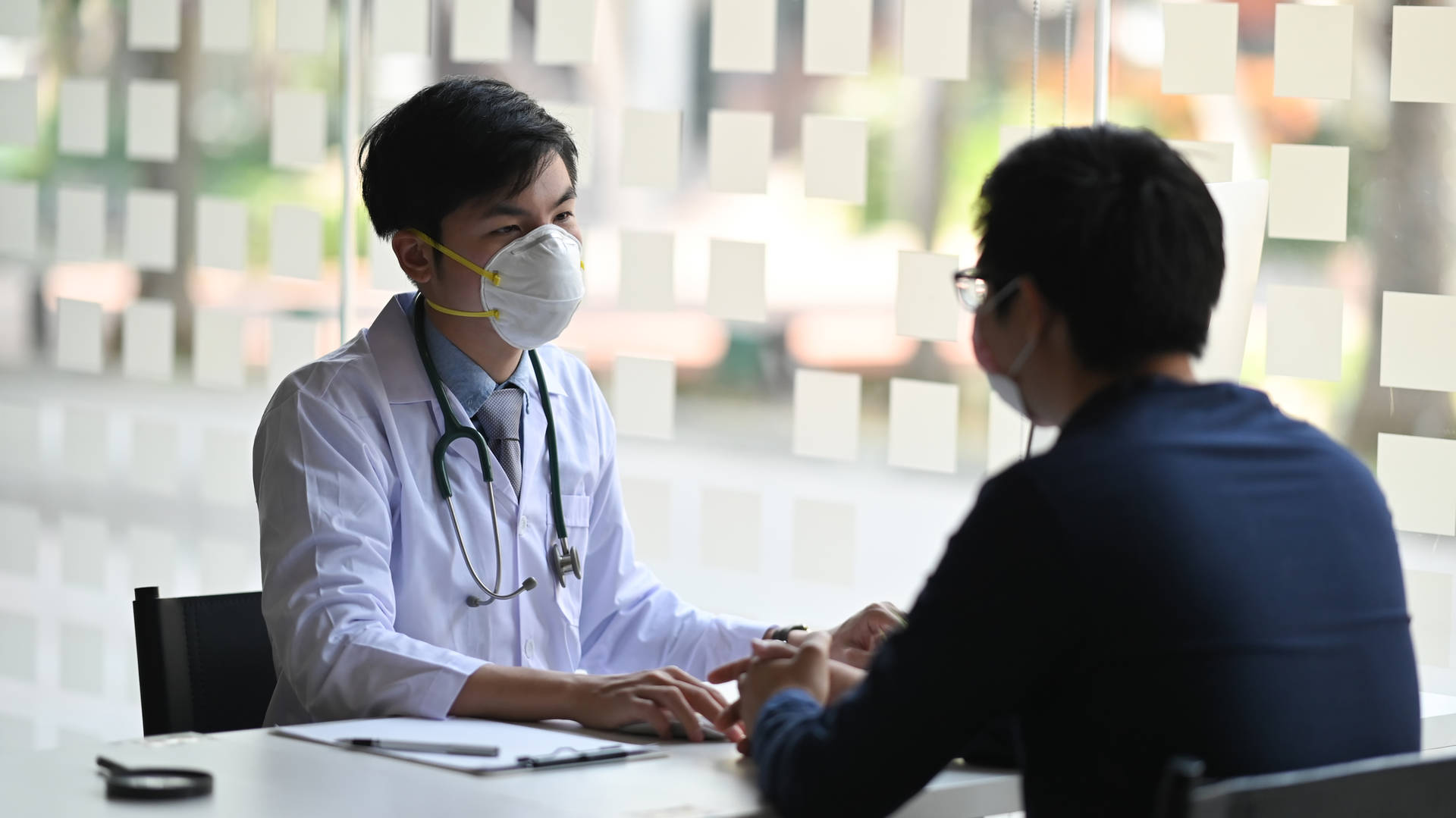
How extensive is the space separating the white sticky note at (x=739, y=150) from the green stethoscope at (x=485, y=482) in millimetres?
890

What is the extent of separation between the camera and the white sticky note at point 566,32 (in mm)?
3113

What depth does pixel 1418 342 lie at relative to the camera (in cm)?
224

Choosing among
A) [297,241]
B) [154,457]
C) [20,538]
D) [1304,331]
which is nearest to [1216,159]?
[1304,331]

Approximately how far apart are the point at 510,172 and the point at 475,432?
348 mm

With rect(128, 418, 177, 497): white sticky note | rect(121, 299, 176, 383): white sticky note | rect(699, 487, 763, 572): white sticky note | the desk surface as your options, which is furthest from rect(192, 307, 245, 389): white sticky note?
the desk surface

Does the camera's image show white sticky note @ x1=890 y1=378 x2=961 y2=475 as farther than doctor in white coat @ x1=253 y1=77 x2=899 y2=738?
Yes

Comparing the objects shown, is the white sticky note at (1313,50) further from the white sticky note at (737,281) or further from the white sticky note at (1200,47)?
the white sticky note at (737,281)

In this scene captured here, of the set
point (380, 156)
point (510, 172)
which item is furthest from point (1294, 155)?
point (380, 156)

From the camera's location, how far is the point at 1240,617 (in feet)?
3.77

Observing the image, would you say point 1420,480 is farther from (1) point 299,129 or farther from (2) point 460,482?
(1) point 299,129

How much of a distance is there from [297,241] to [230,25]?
581mm

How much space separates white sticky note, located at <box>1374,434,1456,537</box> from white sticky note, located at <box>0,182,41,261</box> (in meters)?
3.36

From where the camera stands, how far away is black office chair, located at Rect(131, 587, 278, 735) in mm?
1950

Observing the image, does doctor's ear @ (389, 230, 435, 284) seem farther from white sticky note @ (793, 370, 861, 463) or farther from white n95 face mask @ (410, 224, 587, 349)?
white sticky note @ (793, 370, 861, 463)
